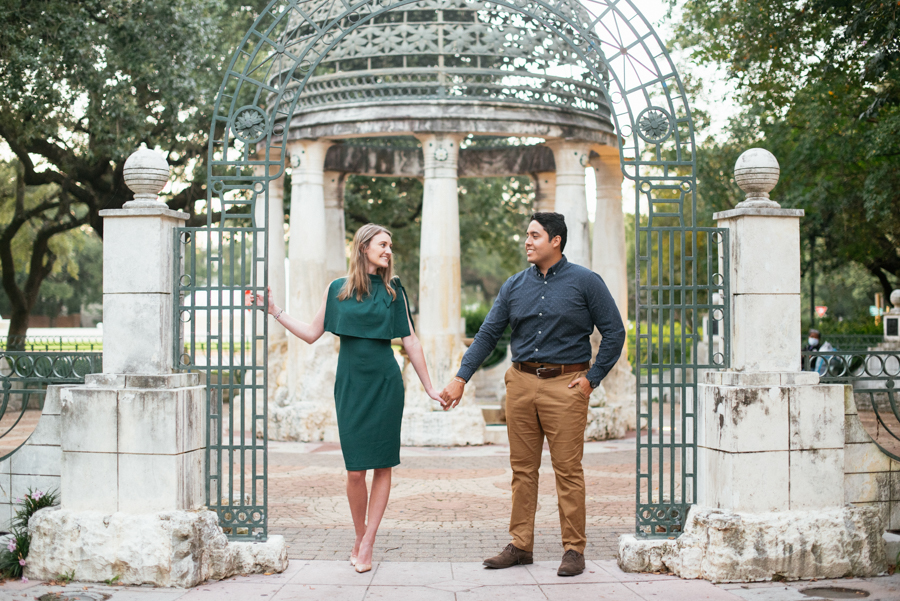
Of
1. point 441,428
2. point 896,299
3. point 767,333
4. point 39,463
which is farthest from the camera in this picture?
point 896,299

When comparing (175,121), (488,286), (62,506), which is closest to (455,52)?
(175,121)

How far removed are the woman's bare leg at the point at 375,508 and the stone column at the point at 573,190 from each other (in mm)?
8663

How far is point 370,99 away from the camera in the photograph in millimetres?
13547

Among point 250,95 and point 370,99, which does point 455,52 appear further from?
point 250,95

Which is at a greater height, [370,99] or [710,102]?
[710,102]

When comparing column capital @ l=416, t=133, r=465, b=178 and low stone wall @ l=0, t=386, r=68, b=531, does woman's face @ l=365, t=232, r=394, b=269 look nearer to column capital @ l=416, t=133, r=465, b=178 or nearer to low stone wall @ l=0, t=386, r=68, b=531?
low stone wall @ l=0, t=386, r=68, b=531

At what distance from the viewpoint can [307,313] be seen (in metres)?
14.1

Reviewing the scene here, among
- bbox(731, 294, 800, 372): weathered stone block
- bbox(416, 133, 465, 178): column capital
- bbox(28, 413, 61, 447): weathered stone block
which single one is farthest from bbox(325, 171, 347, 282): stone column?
bbox(731, 294, 800, 372): weathered stone block

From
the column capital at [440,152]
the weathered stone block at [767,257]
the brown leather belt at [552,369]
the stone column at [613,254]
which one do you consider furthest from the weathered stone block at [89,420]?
the stone column at [613,254]

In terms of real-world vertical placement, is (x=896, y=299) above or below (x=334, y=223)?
below

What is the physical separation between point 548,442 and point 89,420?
3000 millimetres

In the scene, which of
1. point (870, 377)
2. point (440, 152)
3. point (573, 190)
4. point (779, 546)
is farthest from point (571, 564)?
point (573, 190)

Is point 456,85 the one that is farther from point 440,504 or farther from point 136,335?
point 136,335

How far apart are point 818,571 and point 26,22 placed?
13717 millimetres
